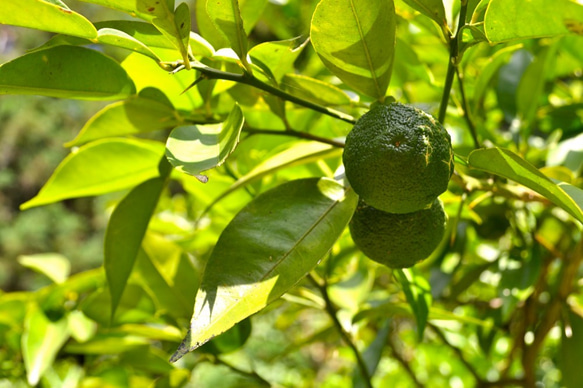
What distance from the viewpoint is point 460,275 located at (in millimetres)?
1124

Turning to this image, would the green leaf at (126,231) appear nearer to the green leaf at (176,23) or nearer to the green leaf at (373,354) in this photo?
the green leaf at (176,23)

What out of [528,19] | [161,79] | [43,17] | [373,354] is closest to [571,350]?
[373,354]

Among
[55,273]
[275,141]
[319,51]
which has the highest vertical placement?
[319,51]

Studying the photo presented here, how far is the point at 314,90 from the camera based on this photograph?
60cm

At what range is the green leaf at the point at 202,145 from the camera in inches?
17.7

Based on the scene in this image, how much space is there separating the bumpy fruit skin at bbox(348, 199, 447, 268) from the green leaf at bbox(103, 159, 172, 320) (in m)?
0.23

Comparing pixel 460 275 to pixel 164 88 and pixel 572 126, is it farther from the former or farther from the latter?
pixel 164 88

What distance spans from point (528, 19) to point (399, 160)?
0.14m

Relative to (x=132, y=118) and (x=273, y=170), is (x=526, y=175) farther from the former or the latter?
(x=132, y=118)

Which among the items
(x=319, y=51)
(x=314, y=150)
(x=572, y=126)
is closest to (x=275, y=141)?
(x=314, y=150)

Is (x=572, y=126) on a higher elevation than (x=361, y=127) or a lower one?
lower

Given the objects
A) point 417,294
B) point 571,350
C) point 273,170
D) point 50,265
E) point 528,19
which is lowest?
point 50,265

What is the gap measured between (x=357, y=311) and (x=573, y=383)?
305 mm

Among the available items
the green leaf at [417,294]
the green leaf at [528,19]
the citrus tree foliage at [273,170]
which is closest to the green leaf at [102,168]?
the citrus tree foliage at [273,170]
